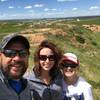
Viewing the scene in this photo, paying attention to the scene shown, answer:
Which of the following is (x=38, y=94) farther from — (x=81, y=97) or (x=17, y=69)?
(x=17, y=69)

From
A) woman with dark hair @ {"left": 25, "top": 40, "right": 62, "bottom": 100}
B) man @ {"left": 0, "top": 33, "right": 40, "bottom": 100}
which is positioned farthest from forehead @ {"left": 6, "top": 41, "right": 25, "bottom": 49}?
woman with dark hair @ {"left": 25, "top": 40, "right": 62, "bottom": 100}

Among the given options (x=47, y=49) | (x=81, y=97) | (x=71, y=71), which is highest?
(x=47, y=49)

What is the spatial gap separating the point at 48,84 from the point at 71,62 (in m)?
0.63

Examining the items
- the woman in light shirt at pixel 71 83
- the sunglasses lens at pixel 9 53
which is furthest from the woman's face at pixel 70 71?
the sunglasses lens at pixel 9 53

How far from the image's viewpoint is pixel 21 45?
3.96 meters

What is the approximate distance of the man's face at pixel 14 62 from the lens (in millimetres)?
3844

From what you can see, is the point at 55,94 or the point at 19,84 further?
the point at 55,94

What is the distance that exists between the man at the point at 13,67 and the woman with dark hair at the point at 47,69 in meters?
1.18

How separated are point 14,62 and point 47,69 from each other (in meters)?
1.43

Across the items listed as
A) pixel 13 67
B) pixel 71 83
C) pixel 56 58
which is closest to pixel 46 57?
pixel 56 58

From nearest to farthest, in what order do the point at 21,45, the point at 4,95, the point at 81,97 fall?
the point at 4,95 < the point at 21,45 < the point at 81,97

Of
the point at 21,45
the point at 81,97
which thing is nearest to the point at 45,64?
the point at 81,97

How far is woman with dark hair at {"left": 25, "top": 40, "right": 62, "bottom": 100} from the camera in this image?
5.16m

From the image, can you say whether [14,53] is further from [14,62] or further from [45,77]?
[45,77]
